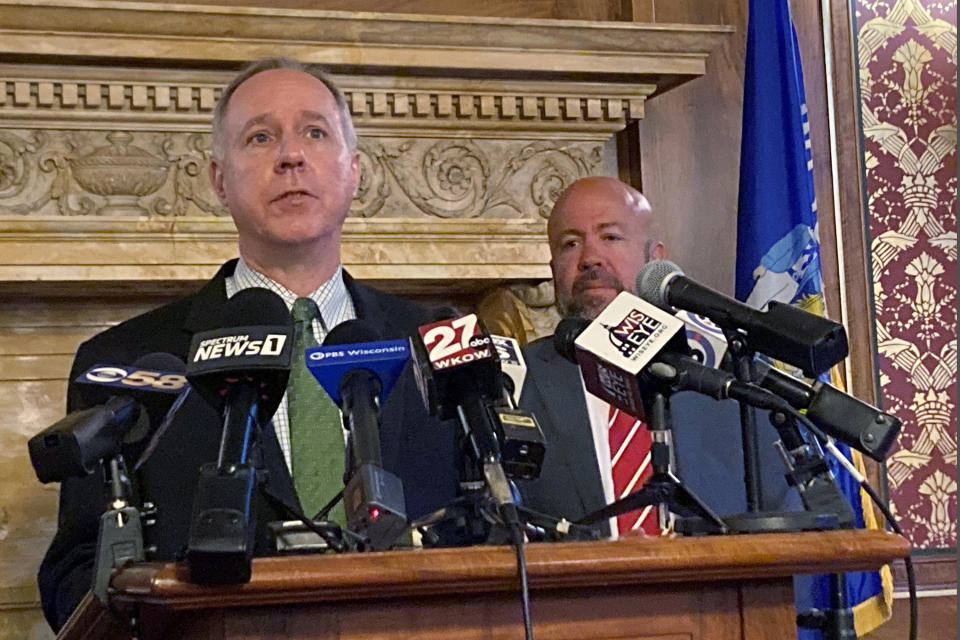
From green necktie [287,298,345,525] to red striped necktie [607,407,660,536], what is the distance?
69 centimetres

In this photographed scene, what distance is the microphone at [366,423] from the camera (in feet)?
3.71

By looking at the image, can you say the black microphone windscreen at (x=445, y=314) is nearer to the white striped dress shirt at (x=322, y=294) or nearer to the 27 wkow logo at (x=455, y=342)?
the 27 wkow logo at (x=455, y=342)

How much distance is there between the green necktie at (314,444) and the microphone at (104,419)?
1.87ft

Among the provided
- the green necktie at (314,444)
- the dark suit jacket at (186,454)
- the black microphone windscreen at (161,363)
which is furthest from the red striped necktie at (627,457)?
the black microphone windscreen at (161,363)

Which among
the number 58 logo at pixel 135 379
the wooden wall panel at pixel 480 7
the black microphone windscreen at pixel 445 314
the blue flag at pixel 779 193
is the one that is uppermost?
the wooden wall panel at pixel 480 7

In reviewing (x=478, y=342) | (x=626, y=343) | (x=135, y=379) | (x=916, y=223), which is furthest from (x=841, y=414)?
(x=916, y=223)

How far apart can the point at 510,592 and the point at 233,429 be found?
11.0 inches

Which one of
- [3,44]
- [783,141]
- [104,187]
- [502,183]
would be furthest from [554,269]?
[3,44]

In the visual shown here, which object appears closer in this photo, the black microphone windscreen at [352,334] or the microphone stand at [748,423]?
the microphone stand at [748,423]

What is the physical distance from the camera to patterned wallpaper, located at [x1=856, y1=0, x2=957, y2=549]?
3986 millimetres

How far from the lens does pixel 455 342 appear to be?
128cm

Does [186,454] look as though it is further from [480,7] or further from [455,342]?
[480,7]

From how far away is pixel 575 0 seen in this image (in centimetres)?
395

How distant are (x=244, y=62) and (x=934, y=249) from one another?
2088 mm
